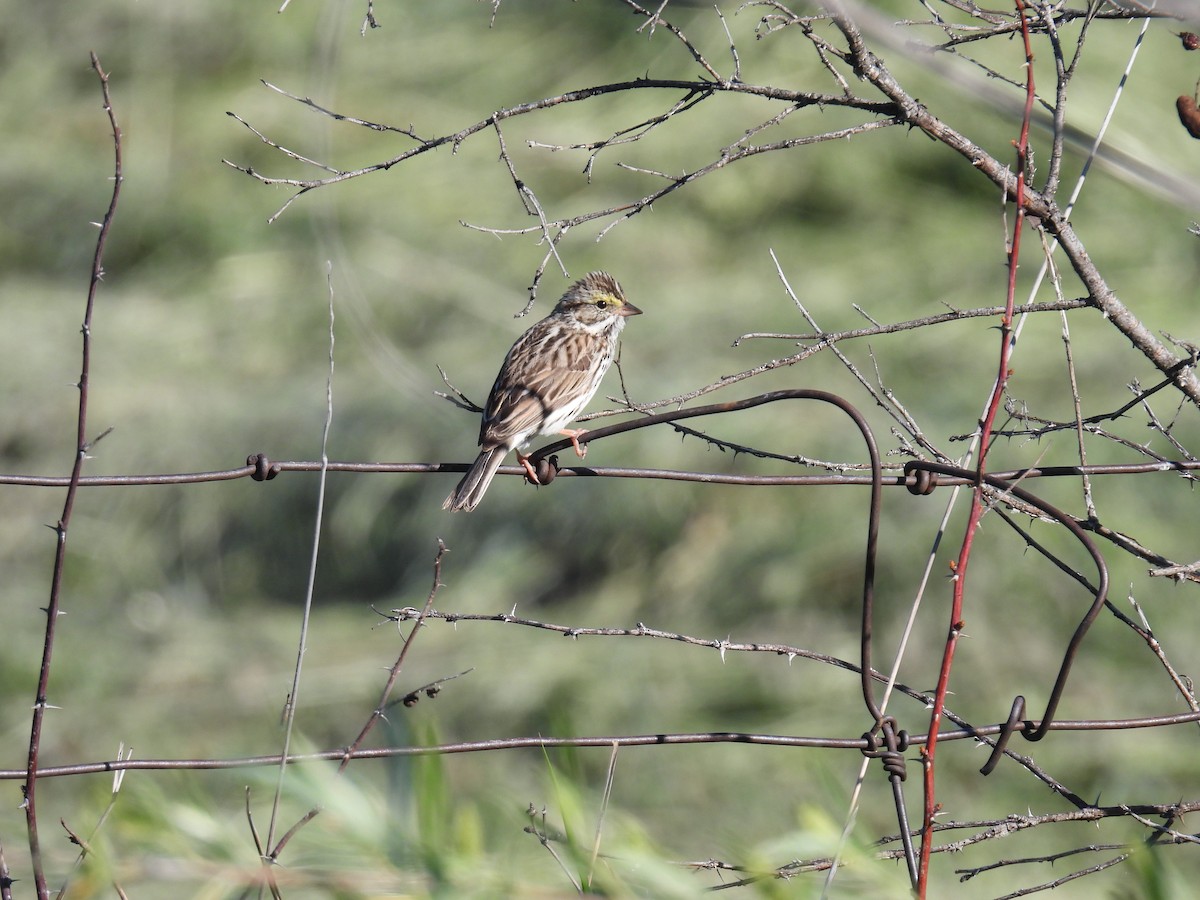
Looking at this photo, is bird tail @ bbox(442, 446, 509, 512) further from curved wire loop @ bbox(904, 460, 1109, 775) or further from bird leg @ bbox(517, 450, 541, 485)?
curved wire loop @ bbox(904, 460, 1109, 775)

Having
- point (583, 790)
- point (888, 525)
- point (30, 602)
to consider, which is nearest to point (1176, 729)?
point (888, 525)

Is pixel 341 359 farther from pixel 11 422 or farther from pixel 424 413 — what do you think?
pixel 11 422

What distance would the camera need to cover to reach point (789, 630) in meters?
6.39

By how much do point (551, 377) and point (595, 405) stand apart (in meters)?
1.72

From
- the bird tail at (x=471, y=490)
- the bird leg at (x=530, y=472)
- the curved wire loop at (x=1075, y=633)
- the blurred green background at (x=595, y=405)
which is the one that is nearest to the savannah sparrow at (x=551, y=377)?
the bird tail at (x=471, y=490)

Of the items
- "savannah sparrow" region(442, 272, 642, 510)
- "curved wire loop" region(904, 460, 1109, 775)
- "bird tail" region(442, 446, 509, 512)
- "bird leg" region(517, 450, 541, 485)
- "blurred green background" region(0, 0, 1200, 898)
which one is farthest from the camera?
"blurred green background" region(0, 0, 1200, 898)

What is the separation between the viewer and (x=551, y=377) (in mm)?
4488

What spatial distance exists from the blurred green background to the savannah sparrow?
100cm

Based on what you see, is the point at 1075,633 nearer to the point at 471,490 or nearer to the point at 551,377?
the point at 471,490

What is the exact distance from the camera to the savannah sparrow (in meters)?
4.14

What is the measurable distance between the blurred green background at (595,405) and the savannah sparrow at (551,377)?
100cm

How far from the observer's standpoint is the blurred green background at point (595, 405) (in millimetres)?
6027

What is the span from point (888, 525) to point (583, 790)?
532 centimetres

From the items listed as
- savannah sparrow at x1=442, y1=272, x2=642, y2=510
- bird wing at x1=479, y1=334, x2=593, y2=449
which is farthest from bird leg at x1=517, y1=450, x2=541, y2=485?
bird wing at x1=479, y1=334, x2=593, y2=449
